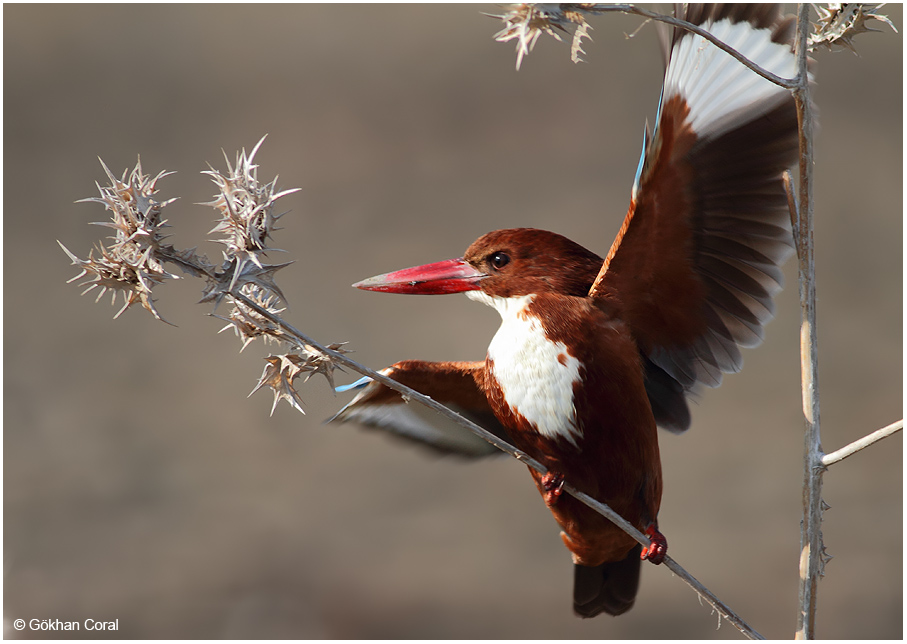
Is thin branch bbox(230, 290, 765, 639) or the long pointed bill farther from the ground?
the long pointed bill

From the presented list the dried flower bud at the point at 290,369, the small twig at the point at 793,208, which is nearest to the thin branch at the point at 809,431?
the small twig at the point at 793,208

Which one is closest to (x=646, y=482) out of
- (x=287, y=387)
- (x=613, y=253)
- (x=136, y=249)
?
(x=613, y=253)

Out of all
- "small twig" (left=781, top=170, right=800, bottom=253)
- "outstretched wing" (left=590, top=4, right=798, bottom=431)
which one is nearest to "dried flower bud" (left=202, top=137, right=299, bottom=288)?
"outstretched wing" (left=590, top=4, right=798, bottom=431)

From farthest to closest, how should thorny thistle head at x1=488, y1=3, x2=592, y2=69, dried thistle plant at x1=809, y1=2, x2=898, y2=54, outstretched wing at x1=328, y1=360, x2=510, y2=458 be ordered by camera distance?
1. outstretched wing at x1=328, y1=360, x2=510, y2=458
2. dried thistle plant at x1=809, y1=2, x2=898, y2=54
3. thorny thistle head at x1=488, y1=3, x2=592, y2=69

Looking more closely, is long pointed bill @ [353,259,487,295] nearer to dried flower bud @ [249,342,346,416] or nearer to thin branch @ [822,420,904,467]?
dried flower bud @ [249,342,346,416]

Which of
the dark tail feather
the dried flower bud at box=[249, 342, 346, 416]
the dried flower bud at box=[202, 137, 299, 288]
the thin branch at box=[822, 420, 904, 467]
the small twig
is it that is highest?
the small twig

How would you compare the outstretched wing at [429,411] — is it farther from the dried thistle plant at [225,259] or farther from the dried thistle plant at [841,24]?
the dried thistle plant at [841,24]

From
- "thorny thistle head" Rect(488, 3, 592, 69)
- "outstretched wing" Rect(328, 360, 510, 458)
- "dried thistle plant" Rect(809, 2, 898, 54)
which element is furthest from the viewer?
"outstretched wing" Rect(328, 360, 510, 458)

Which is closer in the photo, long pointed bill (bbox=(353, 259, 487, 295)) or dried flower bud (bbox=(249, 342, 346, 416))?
dried flower bud (bbox=(249, 342, 346, 416))
